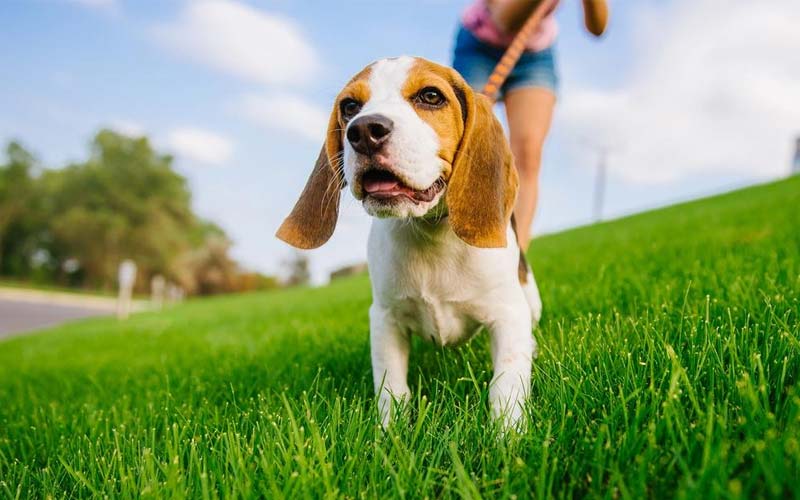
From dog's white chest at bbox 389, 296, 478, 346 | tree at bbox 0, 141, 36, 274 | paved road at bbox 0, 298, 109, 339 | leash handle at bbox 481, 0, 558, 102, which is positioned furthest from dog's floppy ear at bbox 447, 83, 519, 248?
tree at bbox 0, 141, 36, 274

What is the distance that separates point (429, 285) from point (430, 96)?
2.70 ft

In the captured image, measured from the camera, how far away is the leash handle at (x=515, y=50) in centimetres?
351

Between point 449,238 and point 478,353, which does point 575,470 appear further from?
point 478,353

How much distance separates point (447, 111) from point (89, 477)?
196 cm

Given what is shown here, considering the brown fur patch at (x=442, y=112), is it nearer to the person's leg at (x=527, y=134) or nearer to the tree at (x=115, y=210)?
the person's leg at (x=527, y=134)

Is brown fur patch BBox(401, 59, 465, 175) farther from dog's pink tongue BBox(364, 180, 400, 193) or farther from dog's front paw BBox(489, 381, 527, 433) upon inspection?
dog's front paw BBox(489, 381, 527, 433)

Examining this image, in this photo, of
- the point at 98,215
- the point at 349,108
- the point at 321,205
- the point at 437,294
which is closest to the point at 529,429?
the point at 437,294

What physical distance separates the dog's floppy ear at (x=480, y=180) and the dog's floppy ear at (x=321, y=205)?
576 mm

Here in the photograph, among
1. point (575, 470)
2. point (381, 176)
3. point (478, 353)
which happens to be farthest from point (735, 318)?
point (381, 176)

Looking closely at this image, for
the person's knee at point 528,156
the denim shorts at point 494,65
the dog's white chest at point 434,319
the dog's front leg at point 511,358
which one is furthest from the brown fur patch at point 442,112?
the denim shorts at point 494,65

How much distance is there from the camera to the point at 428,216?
254cm

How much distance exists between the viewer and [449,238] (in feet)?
8.39

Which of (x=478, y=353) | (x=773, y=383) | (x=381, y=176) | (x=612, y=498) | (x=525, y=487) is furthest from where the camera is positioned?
(x=478, y=353)

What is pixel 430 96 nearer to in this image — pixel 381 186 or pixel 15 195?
pixel 381 186
